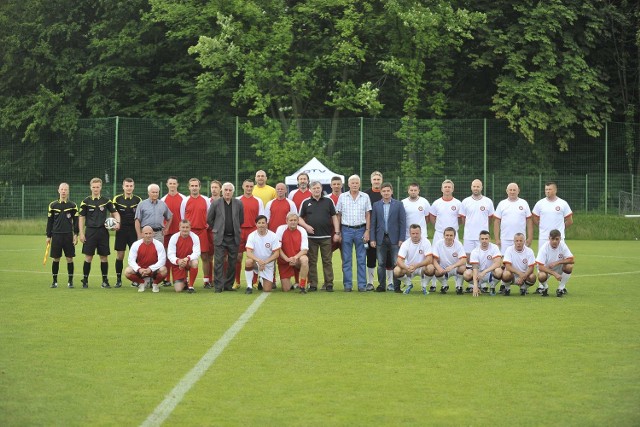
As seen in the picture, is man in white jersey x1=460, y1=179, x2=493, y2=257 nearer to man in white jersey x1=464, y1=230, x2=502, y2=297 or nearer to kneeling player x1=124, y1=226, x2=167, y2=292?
man in white jersey x1=464, y1=230, x2=502, y2=297

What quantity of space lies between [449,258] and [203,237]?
406cm

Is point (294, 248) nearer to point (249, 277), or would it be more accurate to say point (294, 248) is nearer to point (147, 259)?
point (249, 277)

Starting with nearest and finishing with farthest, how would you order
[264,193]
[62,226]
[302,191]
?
1. [62,226]
2. [302,191]
3. [264,193]

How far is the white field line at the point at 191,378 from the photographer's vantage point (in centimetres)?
725

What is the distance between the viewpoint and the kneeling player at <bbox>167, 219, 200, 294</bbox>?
16094mm

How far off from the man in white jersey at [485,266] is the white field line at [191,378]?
14.4ft

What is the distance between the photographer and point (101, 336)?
36.4 feet

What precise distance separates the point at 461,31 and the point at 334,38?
15.6 ft

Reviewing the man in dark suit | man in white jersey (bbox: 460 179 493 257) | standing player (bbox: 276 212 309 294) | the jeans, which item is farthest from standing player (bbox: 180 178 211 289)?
man in white jersey (bbox: 460 179 493 257)

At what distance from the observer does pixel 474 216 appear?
55.3 ft

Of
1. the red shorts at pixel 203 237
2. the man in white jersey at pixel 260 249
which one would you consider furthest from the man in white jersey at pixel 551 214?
the red shorts at pixel 203 237

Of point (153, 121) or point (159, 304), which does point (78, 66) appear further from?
point (159, 304)

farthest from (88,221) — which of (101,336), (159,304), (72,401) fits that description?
(72,401)

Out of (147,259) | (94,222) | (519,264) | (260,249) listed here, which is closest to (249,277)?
(260,249)
